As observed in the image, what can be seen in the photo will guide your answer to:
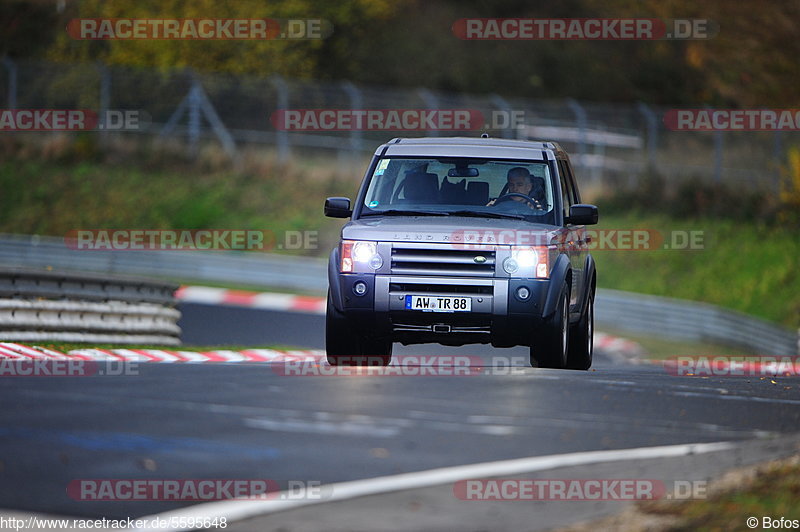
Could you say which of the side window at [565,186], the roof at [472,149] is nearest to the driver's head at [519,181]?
the roof at [472,149]

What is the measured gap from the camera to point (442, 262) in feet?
40.4

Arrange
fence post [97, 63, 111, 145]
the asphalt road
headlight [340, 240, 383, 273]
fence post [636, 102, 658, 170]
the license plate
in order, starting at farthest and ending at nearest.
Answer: fence post [97, 63, 111, 145] < fence post [636, 102, 658, 170] < headlight [340, 240, 383, 273] < the license plate < the asphalt road

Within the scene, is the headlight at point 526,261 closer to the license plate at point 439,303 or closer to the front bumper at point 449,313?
the front bumper at point 449,313

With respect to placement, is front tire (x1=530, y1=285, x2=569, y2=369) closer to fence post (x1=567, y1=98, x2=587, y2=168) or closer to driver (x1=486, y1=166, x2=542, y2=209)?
driver (x1=486, y1=166, x2=542, y2=209)

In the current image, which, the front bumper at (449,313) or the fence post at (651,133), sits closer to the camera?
the front bumper at (449,313)

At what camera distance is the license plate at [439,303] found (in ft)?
40.3

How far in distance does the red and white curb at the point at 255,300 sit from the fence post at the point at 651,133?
1103 centimetres

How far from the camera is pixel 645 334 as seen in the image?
3259 cm

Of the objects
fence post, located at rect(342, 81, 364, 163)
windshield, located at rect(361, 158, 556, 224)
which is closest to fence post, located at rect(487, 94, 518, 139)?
fence post, located at rect(342, 81, 364, 163)

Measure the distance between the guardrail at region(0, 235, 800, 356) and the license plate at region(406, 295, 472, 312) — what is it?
18.1m

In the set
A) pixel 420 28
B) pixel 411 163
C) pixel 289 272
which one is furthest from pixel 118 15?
pixel 411 163

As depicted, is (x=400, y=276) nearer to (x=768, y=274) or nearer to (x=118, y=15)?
(x=768, y=274)

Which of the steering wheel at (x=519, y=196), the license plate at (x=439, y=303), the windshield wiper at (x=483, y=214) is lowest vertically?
the license plate at (x=439, y=303)

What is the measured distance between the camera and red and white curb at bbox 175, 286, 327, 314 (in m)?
32.1
